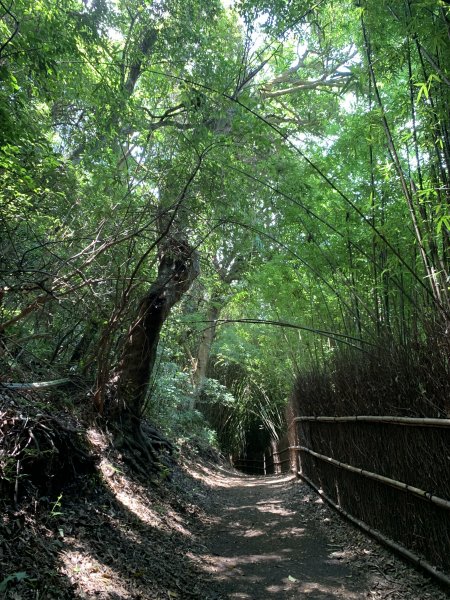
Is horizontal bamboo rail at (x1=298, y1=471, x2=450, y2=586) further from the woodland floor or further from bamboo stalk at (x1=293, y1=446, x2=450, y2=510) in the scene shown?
bamboo stalk at (x1=293, y1=446, x2=450, y2=510)

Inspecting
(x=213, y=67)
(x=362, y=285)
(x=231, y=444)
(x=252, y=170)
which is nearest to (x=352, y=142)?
(x=362, y=285)

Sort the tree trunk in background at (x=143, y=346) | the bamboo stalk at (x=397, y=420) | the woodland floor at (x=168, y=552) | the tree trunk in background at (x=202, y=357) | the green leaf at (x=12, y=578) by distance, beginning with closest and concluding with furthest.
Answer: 1. the green leaf at (x=12, y=578)
2. the woodland floor at (x=168, y=552)
3. the bamboo stalk at (x=397, y=420)
4. the tree trunk in background at (x=143, y=346)
5. the tree trunk in background at (x=202, y=357)

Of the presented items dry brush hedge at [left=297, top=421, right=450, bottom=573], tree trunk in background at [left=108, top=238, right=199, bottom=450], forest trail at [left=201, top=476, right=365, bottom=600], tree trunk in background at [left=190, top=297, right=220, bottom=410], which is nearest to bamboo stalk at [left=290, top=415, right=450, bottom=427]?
dry brush hedge at [left=297, top=421, right=450, bottom=573]

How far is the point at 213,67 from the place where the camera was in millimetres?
5301

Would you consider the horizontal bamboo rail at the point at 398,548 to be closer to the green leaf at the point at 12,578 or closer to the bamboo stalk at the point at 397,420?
the bamboo stalk at the point at 397,420

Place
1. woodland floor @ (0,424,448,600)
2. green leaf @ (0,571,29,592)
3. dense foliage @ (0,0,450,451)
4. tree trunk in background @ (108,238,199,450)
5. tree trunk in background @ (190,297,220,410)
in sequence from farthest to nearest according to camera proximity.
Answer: tree trunk in background @ (190,297,220,410)
tree trunk in background @ (108,238,199,450)
dense foliage @ (0,0,450,451)
woodland floor @ (0,424,448,600)
green leaf @ (0,571,29,592)

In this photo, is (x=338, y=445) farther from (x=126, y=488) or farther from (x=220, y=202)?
(x=220, y=202)

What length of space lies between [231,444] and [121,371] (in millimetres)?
11765

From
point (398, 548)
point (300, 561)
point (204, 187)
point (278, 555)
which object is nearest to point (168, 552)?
point (278, 555)

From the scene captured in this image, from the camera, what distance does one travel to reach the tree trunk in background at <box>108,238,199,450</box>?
5152 millimetres

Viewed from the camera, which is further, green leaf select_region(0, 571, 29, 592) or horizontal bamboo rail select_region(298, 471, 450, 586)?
horizontal bamboo rail select_region(298, 471, 450, 586)

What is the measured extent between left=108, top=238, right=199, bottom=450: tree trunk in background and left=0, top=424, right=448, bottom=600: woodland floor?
58 centimetres

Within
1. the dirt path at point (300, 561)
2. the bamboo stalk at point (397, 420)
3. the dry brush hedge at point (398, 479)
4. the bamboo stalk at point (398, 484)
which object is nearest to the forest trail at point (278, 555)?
the dirt path at point (300, 561)

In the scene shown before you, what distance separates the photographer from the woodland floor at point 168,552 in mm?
2348
